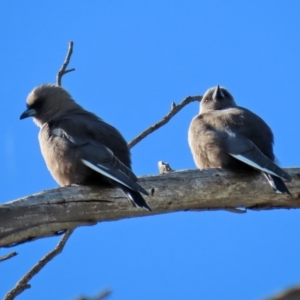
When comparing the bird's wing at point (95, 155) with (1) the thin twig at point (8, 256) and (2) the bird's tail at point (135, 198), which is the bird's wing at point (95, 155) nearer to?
(2) the bird's tail at point (135, 198)

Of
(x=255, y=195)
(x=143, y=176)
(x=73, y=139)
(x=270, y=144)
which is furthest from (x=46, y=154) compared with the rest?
(x=270, y=144)

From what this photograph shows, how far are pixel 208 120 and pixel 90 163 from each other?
180 centimetres

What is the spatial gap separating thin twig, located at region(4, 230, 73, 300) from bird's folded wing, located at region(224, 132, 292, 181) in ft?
5.49

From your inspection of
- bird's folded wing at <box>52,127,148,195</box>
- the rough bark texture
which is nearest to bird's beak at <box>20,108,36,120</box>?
bird's folded wing at <box>52,127,148,195</box>

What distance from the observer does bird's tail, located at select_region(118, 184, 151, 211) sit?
3.75m

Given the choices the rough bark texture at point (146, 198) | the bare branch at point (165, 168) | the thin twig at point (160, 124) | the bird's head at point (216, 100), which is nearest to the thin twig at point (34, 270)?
the rough bark texture at point (146, 198)

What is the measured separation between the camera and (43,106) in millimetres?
6016

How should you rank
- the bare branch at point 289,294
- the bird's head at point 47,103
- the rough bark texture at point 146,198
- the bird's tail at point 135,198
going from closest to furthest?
the bare branch at point 289,294 < the rough bark texture at point 146,198 < the bird's tail at point 135,198 < the bird's head at point 47,103

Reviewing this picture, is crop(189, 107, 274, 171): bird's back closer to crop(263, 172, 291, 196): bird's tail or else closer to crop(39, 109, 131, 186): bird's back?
crop(263, 172, 291, 196): bird's tail

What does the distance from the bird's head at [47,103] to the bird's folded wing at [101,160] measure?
1.10 m

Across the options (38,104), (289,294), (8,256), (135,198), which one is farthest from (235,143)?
(289,294)

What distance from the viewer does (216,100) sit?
22.1 ft

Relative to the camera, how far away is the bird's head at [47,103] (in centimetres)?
591

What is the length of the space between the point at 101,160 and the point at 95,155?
0.31 ft
